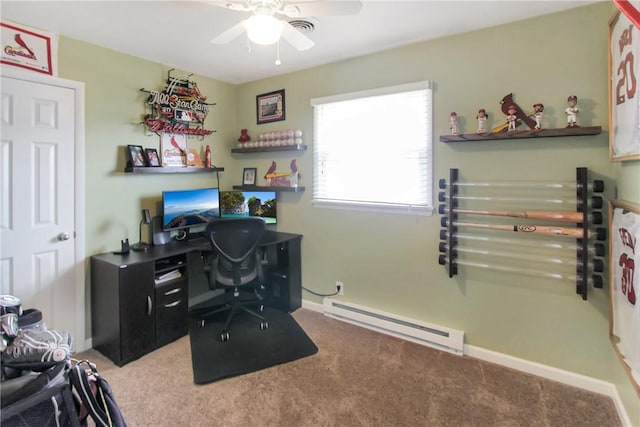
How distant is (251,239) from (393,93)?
1697 mm

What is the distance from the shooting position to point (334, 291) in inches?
128

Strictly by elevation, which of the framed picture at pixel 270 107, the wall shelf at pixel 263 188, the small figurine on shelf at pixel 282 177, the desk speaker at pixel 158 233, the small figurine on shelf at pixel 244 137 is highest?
the framed picture at pixel 270 107

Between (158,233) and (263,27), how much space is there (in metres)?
2.15

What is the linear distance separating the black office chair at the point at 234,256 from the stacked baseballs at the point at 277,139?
3.13ft

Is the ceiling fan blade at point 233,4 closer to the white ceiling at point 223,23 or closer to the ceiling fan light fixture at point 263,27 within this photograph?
the ceiling fan light fixture at point 263,27

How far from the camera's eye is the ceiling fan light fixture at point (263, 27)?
1.61 metres

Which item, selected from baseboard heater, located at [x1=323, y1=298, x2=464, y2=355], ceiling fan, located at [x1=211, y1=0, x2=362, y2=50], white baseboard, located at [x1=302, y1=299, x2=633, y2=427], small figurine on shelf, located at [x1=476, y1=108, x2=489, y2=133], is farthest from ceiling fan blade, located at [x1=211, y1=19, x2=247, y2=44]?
white baseboard, located at [x1=302, y1=299, x2=633, y2=427]

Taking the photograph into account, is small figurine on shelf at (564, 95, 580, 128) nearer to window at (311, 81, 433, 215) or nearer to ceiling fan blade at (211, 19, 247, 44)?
window at (311, 81, 433, 215)

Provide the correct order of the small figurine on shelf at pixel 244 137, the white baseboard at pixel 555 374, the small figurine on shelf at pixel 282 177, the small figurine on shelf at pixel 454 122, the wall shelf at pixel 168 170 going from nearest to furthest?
1. the white baseboard at pixel 555 374
2. the small figurine on shelf at pixel 454 122
3. the wall shelf at pixel 168 170
4. the small figurine on shelf at pixel 282 177
5. the small figurine on shelf at pixel 244 137

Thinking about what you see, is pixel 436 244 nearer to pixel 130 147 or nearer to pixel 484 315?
pixel 484 315

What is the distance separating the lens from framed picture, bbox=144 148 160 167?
117 inches

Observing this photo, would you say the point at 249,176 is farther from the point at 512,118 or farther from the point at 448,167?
the point at 512,118

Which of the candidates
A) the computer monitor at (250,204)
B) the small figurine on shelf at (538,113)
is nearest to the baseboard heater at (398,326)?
the computer monitor at (250,204)

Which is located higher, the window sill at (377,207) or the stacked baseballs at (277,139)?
the stacked baseballs at (277,139)
